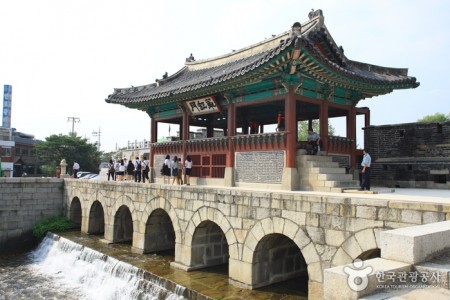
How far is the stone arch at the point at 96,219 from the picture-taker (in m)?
20.6

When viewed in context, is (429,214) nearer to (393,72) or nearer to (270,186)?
(270,186)

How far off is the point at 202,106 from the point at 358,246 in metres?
10.1

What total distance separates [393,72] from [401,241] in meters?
13.0

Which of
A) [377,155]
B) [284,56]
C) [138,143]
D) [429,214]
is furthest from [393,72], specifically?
[138,143]

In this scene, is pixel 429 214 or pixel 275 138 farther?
pixel 275 138

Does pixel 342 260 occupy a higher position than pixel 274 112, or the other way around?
pixel 274 112

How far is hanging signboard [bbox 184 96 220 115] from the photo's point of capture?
15500mm

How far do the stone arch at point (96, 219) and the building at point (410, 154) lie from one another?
49.5ft

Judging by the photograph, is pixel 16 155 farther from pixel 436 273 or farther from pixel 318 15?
pixel 436 273

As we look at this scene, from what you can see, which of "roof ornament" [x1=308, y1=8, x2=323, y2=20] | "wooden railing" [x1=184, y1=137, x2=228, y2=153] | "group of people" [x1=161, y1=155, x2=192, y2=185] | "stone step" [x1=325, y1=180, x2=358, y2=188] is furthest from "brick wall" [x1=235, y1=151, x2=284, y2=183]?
"roof ornament" [x1=308, y1=8, x2=323, y2=20]

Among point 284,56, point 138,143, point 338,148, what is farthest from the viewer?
point 138,143

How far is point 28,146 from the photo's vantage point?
182 ft

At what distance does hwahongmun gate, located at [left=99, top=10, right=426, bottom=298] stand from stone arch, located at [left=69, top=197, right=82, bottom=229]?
414 cm

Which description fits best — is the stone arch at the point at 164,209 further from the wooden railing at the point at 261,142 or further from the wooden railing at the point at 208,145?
the wooden railing at the point at 261,142
